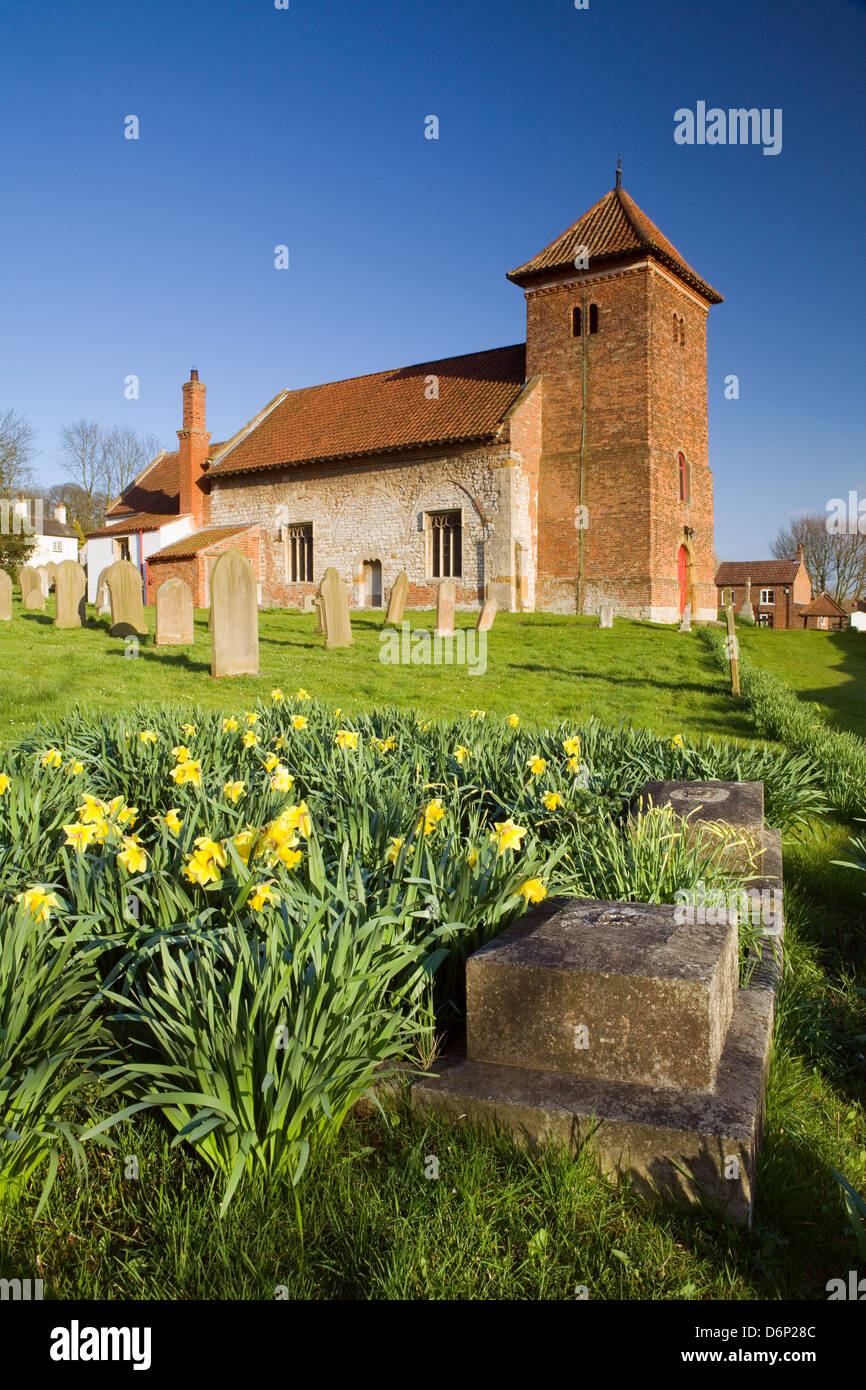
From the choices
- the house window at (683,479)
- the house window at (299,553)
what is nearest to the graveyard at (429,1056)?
the house window at (683,479)

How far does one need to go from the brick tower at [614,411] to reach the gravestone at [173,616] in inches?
538

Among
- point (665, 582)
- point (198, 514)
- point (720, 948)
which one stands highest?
point (198, 514)

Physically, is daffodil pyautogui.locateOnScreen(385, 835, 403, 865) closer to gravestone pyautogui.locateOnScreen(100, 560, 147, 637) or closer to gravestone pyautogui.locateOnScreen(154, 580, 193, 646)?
gravestone pyautogui.locateOnScreen(154, 580, 193, 646)

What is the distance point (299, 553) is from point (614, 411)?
11724 millimetres

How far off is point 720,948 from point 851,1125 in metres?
0.61

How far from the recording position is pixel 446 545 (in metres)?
26.4

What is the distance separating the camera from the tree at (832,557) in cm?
6397

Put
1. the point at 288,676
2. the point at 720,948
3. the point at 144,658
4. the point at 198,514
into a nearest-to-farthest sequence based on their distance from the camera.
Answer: the point at 720,948 → the point at 288,676 → the point at 144,658 → the point at 198,514

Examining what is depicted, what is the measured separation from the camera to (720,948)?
7.43 feet

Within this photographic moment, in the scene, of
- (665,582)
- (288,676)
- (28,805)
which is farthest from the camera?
(665,582)

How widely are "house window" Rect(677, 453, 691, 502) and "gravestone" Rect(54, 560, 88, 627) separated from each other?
17.2m

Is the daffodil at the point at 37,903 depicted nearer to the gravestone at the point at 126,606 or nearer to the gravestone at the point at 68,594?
the gravestone at the point at 126,606
